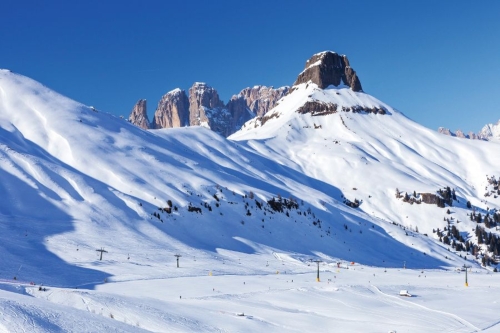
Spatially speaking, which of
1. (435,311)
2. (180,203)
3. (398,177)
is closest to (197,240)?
(180,203)

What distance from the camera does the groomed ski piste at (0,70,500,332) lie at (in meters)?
28.0

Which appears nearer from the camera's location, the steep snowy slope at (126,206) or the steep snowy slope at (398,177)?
the steep snowy slope at (126,206)

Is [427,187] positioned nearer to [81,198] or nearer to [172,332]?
[81,198]

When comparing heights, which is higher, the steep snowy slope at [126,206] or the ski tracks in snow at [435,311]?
the steep snowy slope at [126,206]

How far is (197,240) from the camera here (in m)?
73.2

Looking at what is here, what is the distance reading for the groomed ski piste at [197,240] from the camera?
2800cm

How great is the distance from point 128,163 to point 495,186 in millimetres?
137813

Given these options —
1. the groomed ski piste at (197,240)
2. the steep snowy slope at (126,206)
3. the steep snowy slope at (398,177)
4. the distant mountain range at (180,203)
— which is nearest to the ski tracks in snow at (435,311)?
the groomed ski piste at (197,240)

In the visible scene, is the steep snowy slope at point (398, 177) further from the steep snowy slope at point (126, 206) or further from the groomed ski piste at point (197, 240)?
the steep snowy slope at point (126, 206)

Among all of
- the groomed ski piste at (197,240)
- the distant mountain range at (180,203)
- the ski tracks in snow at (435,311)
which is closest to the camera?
the groomed ski piste at (197,240)

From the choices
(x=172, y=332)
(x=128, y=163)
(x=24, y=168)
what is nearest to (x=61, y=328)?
(x=172, y=332)

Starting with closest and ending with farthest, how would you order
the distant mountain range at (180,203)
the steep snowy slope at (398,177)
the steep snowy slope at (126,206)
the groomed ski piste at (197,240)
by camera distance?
the groomed ski piste at (197,240), the steep snowy slope at (126,206), the distant mountain range at (180,203), the steep snowy slope at (398,177)

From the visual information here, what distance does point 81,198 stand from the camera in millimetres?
74562

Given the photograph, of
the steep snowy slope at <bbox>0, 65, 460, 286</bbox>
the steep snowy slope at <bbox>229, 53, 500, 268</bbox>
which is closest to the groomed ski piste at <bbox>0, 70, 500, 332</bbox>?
the steep snowy slope at <bbox>0, 65, 460, 286</bbox>
